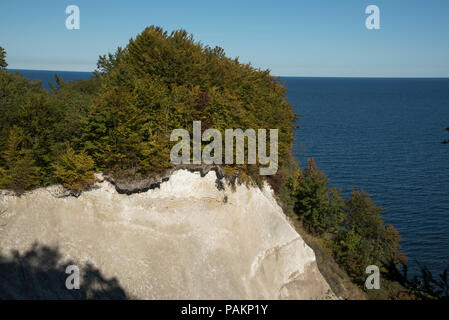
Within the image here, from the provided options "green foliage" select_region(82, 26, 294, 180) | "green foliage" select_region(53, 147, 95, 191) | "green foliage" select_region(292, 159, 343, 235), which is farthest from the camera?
"green foliage" select_region(292, 159, 343, 235)

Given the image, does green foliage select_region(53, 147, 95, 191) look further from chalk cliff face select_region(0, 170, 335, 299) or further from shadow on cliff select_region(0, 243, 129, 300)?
shadow on cliff select_region(0, 243, 129, 300)

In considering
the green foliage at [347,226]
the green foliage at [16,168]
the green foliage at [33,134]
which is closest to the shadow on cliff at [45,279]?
the green foliage at [16,168]

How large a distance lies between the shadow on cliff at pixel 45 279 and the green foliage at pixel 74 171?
15.6 feet

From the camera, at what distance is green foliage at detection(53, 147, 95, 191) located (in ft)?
74.8

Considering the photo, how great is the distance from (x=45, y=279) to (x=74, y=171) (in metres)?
7.61

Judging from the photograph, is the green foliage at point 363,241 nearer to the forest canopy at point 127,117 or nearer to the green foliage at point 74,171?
the forest canopy at point 127,117

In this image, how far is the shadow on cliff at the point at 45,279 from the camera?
20422 millimetres

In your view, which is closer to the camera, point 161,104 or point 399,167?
point 161,104

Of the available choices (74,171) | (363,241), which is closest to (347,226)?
(363,241)

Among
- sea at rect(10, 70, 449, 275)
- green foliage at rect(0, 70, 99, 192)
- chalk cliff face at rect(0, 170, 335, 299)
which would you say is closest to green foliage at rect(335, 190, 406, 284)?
sea at rect(10, 70, 449, 275)

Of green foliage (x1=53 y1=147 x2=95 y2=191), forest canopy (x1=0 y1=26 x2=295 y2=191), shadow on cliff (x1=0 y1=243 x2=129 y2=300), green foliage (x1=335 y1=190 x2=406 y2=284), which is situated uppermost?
forest canopy (x1=0 y1=26 x2=295 y2=191)

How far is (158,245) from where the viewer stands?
79.2ft

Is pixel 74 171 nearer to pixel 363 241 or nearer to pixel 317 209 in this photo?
pixel 317 209

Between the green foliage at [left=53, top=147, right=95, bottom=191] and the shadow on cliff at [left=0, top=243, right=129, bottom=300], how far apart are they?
187 inches
